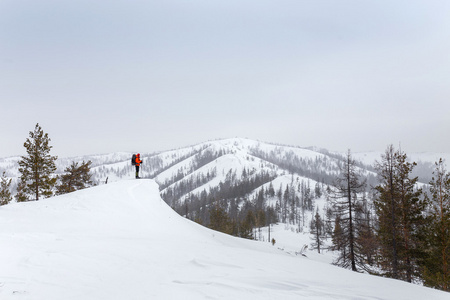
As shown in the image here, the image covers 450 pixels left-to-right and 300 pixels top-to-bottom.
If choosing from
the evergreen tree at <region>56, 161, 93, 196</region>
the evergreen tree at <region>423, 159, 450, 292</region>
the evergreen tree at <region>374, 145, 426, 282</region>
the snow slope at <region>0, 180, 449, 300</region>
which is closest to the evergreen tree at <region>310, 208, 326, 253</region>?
the evergreen tree at <region>374, 145, 426, 282</region>

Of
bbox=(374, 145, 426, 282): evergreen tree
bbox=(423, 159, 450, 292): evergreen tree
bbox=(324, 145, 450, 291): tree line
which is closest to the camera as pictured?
bbox=(423, 159, 450, 292): evergreen tree

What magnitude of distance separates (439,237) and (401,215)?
2.47m

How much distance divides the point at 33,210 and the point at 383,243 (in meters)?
24.8

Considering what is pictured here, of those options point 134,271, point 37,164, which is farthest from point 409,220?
point 37,164

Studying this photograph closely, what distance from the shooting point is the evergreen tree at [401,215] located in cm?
1758

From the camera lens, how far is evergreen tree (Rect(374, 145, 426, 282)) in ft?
57.7

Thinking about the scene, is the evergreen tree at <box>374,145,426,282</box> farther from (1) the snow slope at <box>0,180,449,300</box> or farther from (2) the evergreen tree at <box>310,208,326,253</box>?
(2) the evergreen tree at <box>310,208,326,253</box>

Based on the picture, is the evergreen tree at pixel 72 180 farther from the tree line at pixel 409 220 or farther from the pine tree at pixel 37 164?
the tree line at pixel 409 220

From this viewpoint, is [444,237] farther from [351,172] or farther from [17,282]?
[17,282]

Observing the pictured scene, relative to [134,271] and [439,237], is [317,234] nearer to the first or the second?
[439,237]

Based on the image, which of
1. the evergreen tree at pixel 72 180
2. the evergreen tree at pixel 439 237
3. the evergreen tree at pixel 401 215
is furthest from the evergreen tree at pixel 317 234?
the evergreen tree at pixel 72 180

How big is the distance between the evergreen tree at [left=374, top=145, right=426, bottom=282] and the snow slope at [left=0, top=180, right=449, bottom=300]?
1175cm

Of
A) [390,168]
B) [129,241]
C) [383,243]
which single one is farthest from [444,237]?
[129,241]

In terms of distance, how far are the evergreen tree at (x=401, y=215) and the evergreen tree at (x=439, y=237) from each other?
70 centimetres
